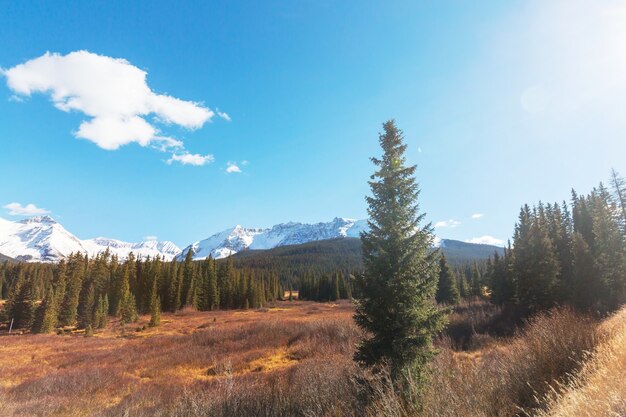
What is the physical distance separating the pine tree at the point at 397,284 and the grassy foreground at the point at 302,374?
1075 mm

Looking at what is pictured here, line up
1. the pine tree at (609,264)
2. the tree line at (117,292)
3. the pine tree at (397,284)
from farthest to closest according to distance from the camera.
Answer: the tree line at (117,292)
the pine tree at (609,264)
the pine tree at (397,284)

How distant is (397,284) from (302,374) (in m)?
7.53

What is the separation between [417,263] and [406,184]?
3.42 meters

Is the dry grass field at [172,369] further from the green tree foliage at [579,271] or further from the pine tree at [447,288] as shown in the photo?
the pine tree at [447,288]

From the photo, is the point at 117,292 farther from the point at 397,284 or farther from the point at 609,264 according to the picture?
the point at 609,264

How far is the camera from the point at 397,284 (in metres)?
12.2

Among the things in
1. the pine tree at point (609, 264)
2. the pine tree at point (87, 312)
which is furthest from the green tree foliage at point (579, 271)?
the pine tree at point (87, 312)

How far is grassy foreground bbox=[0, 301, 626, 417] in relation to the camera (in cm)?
698

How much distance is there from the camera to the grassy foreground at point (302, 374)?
22.9ft

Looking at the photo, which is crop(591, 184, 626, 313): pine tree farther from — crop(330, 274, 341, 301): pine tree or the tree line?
crop(330, 274, 341, 301): pine tree

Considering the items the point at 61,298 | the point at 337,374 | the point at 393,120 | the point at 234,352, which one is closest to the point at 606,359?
the point at 337,374

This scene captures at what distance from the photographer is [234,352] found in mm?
26469

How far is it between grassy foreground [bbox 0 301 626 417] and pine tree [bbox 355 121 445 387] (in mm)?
1075

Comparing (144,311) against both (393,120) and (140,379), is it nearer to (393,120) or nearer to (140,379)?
(140,379)
